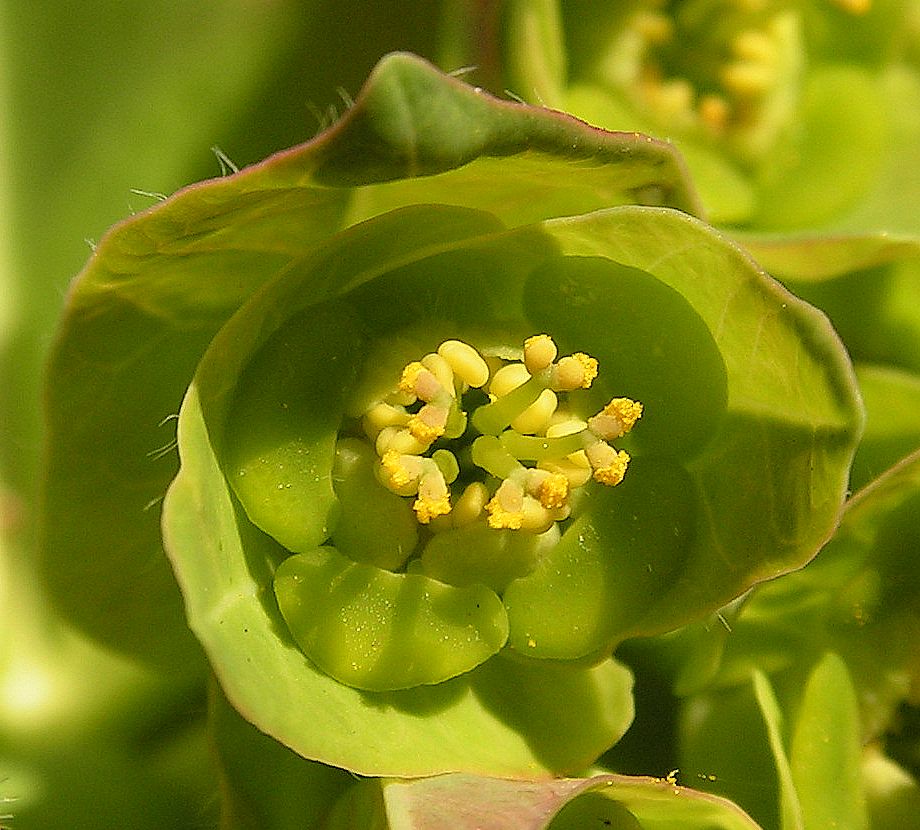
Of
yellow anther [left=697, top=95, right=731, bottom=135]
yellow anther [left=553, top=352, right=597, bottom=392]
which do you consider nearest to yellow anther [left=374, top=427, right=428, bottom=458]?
yellow anther [left=553, top=352, right=597, bottom=392]

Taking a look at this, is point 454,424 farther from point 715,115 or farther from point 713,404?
point 715,115

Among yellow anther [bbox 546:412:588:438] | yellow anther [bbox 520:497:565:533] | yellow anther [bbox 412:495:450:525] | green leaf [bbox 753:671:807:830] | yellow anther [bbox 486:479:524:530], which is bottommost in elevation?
green leaf [bbox 753:671:807:830]

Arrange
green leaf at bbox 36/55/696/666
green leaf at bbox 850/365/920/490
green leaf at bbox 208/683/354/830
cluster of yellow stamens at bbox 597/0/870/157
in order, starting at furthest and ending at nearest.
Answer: cluster of yellow stamens at bbox 597/0/870/157, green leaf at bbox 850/365/920/490, green leaf at bbox 208/683/354/830, green leaf at bbox 36/55/696/666

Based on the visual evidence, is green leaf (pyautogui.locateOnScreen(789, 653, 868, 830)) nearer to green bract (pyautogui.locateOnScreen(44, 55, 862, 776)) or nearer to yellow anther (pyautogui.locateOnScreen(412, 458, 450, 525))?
green bract (pyautogui.locateOnScreen(44, 55, 862, 776))

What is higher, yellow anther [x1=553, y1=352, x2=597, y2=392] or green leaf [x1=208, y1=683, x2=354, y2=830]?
yellow anther [x1=553, y1=352, x2=597, y2=392]

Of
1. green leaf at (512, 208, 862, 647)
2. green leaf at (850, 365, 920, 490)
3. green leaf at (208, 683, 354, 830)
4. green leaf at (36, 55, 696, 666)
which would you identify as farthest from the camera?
green leaf at (850, 365, 920, 490)

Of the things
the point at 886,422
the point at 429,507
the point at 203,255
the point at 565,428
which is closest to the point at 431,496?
the point at 429,507

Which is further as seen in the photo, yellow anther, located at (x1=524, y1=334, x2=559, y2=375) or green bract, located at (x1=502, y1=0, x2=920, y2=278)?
green bract, located at (x1=502, y1=0, x2=920, y2=278)

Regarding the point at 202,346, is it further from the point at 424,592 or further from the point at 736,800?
the point at 736,800
